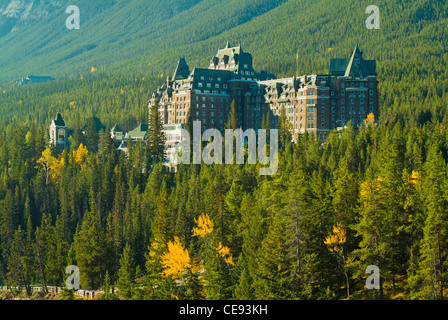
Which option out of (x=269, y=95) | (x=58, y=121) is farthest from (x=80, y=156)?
(x=269, y=95)

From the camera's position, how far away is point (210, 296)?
218ft

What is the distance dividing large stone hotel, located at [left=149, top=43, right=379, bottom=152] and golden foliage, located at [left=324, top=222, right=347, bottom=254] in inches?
2898

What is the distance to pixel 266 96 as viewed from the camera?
512 ft

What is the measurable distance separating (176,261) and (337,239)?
1928cm

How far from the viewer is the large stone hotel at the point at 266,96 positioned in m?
143

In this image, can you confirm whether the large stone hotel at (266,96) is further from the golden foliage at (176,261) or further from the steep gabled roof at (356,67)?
the golden foliage at (176,261)

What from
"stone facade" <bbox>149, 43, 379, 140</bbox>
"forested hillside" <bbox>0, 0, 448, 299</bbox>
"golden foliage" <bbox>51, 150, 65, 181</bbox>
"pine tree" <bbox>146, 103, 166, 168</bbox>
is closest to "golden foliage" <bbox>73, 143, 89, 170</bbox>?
"golden foliage" <bbox>51, 150, 65, 181</bbox>

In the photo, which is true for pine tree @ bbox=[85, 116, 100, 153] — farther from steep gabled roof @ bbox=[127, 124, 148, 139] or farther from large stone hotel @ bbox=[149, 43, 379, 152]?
large stone hotel @ bbox=[149, 43, 379, 152]

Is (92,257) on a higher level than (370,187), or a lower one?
lower

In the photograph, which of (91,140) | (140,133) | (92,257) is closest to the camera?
(92,257)

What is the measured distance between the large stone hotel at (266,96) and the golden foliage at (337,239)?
242 feet

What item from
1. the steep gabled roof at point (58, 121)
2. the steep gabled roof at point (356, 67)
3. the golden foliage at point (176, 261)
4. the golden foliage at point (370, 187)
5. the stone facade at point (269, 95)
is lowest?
the golden foliage at point (176, 261)

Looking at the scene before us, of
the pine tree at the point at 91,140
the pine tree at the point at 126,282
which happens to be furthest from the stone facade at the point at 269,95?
the pine tree at the point at 126,282

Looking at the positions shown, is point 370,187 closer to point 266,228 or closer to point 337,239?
point 337,239
